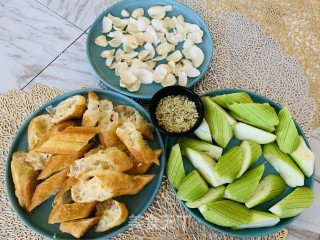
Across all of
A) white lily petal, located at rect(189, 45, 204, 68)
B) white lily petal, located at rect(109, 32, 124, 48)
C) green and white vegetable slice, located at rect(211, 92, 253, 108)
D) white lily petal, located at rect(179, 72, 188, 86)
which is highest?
green and white vegetable slice, located at rect(211, 92, 253, 108)

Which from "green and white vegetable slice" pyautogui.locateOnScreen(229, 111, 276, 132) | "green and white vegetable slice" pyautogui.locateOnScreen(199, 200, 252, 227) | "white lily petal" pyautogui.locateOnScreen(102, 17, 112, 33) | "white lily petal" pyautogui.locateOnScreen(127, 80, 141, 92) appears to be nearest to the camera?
"green and white vegetable slice" pyautogui.locateOnScreen(199, 200, 252, 227)

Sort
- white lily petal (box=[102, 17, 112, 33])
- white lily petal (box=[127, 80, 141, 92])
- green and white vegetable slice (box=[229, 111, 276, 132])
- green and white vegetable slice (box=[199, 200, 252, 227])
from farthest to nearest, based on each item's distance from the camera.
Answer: white lily petal (box=[102, 17, 112, 33]) → white lily petal (box=[127, 80, 141, 92]) → green and white vegetable slice (box=[229, 111, 276, 132]) → green and white vegetable slice (box=[199, 200, 252, 227])

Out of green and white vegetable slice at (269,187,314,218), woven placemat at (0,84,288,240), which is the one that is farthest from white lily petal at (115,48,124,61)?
green and white vegetable slice at (269,187,314,218)

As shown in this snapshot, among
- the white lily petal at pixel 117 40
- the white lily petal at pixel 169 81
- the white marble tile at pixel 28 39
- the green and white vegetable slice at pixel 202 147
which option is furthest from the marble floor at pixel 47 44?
the green and white vegetable slice at pixel 202 147

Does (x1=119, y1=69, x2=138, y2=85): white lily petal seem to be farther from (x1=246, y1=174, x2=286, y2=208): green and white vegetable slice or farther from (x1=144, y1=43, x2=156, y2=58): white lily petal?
(x1=246, y1=174, x2=286, y2=208): green and white vegetable slice

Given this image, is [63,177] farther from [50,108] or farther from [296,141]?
[296,141]

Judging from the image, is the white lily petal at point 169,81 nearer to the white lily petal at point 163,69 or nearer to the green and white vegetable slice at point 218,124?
the white lily petal at point 163,69

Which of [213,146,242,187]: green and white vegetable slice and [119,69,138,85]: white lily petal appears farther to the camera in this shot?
[119,69,138,85]: white lily petal
